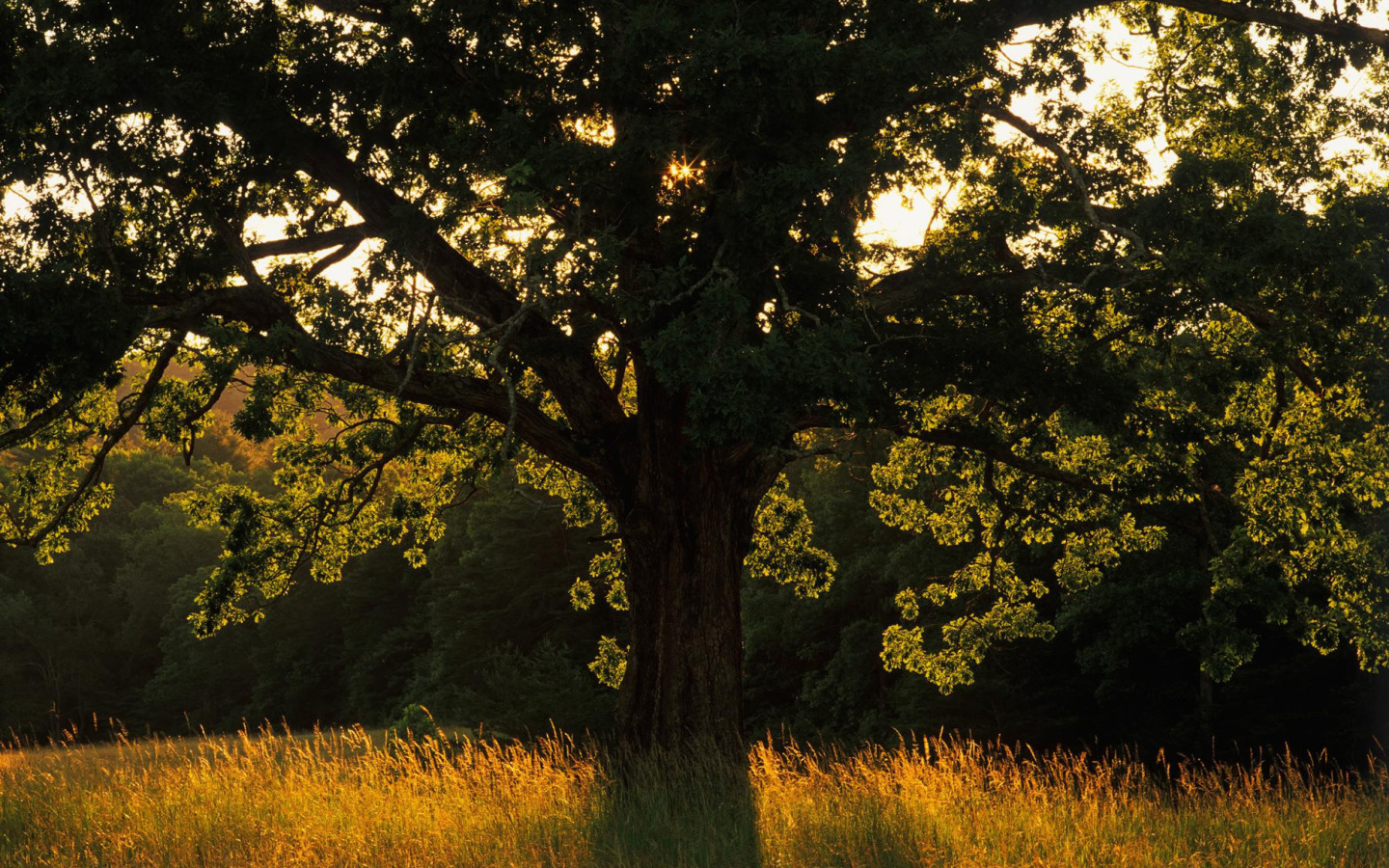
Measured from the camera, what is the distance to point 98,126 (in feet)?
31.5

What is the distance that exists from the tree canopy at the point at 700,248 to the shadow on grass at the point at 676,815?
136cm

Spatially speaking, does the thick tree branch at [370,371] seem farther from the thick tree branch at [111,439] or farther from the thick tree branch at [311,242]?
the thick tree branch at [111,439]

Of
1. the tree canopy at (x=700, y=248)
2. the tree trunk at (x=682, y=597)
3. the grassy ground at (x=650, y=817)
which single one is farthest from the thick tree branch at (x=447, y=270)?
the grassy ground at (x=650, y=817)

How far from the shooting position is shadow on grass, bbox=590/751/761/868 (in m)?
7.46

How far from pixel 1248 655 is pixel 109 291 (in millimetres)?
14549

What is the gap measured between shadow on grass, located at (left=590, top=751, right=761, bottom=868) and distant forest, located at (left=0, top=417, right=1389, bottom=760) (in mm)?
2776

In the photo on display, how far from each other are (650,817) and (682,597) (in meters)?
3.24

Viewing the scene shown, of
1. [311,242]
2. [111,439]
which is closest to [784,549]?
[311,242]

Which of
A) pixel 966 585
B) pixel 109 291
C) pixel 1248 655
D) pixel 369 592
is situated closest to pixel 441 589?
pixel 369 592

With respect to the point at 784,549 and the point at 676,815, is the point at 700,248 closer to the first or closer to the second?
the point at 676,815

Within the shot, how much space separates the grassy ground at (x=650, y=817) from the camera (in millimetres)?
7355

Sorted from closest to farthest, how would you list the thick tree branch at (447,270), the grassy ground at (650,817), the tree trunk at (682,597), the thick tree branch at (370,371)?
the grassy ground at (650,817) → the thick tree branch at (370,371) → the thick tree branch at (447,270) → the tree trunk at (682,597)

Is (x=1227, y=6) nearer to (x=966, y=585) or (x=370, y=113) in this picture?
(x=370, y=113)

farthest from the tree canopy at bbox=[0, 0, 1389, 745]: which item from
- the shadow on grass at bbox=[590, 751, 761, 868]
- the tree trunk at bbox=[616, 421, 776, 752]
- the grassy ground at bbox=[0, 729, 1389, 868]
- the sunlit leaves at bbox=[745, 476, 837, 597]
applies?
the sunlit leaves at bbox=[745, 476, 837, 597]
